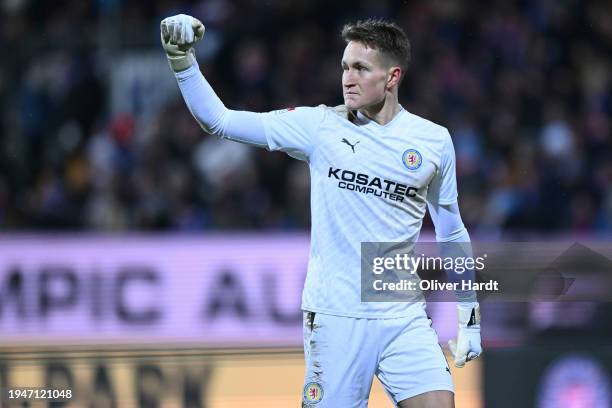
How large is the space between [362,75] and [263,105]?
28.8 feet

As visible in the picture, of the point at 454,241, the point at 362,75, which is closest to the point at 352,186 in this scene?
the point at 362,75

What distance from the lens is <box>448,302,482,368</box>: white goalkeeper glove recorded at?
5262mm

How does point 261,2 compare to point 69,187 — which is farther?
point 261,2

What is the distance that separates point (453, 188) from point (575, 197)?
7783mm

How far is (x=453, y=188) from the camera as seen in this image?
521 centimetres

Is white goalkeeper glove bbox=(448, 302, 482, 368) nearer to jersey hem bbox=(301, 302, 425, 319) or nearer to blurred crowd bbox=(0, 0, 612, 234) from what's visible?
jersey hem bbox=(301, 302, 425, 319)

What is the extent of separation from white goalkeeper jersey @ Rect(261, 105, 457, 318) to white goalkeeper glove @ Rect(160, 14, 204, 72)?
409 mm


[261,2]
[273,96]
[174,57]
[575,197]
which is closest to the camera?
[174,57]

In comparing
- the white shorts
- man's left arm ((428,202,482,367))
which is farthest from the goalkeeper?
man's left arm ((428,202,482,367))

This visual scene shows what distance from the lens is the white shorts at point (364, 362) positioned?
16.1 feet

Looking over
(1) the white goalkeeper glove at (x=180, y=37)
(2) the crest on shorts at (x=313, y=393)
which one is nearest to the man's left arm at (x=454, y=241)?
(2) the crest on shorts at (x=313, y=393)

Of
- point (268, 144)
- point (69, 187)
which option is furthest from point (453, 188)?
point (69, 187)

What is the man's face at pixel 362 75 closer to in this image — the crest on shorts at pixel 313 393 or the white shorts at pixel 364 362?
the white shorts at pixel 364 362

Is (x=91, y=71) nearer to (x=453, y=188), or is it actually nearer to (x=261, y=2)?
(x=261, y=2)
